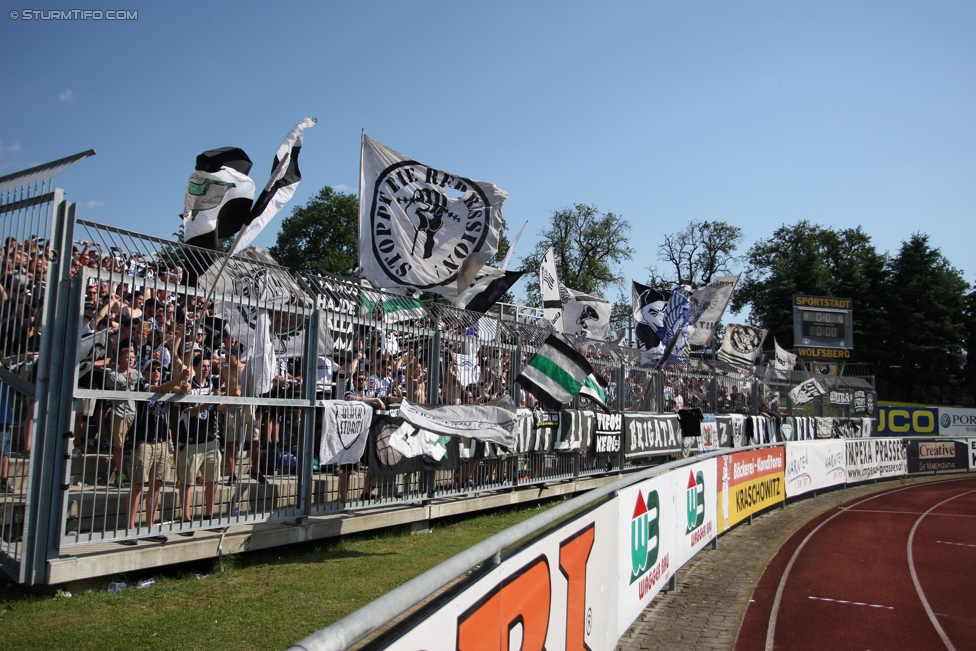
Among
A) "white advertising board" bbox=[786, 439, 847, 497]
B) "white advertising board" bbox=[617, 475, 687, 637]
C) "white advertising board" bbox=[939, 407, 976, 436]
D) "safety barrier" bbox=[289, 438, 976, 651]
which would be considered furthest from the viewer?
"white advertising board" bbox=[939, 407, 976, 436]

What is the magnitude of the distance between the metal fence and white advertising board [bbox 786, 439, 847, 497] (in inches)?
413

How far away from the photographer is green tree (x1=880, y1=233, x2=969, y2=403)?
5888cm

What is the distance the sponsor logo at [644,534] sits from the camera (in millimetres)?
6586

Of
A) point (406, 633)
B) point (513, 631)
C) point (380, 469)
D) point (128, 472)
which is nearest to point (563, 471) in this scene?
point (380, 469)

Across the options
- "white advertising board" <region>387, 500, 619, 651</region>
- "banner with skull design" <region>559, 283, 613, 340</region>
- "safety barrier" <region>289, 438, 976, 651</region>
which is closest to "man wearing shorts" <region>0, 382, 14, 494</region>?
"safety barrier" <region>289, 438, 976, 651</region>

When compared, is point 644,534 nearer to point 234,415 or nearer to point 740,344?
point 234,415

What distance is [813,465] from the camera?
62.0 ft

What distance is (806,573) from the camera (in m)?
10.2

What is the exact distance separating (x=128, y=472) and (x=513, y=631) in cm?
491

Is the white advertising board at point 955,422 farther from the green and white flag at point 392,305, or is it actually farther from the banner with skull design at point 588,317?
the green and white flag at point 392,305

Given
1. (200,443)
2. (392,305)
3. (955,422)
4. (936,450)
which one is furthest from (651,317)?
(955,422)

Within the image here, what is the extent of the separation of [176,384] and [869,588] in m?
8.90

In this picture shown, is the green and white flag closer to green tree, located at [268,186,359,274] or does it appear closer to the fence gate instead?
the fence gate

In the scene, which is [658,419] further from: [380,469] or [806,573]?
[380,469]
